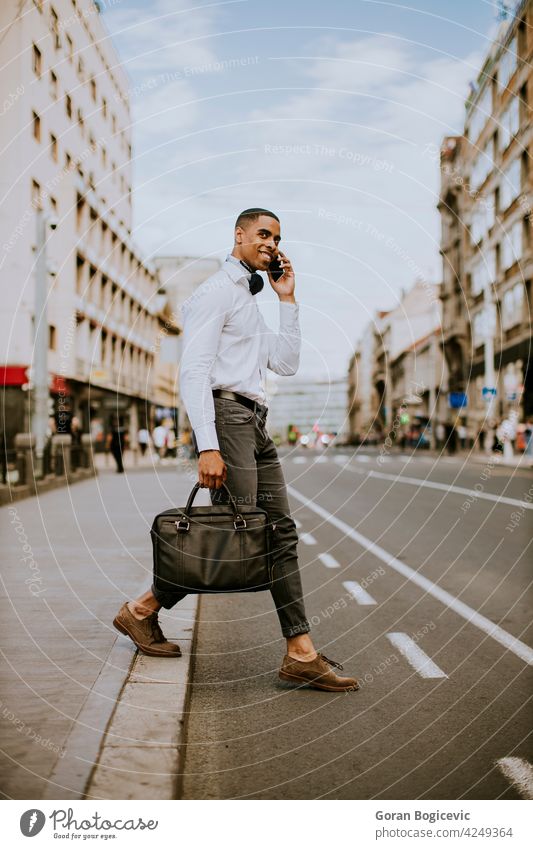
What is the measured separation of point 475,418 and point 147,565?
46.3 m

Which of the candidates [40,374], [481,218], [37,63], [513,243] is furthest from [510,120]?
[40,374]

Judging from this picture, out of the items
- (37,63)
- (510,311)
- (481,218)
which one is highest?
(37,63)

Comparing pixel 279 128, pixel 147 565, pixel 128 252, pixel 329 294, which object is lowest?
pixel 147 565

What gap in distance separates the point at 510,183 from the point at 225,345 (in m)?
39.1

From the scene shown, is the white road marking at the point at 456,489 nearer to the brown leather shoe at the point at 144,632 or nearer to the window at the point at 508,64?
the brown leather shoe at the point at 144,632

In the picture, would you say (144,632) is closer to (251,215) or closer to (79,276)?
(251,215)

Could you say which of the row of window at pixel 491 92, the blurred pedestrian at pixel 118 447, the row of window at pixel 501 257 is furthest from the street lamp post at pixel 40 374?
the row of window at pixel 491 92

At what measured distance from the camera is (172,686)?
13.3ft

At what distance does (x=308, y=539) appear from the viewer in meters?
11.1

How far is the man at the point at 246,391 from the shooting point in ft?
13.0

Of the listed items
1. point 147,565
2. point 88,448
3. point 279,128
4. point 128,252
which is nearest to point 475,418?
point 128,252

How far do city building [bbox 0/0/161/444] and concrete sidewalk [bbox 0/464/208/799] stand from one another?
46.1ft

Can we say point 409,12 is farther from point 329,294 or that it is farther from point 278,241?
point 329,294

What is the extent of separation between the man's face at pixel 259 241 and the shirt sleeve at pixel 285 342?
236 mm
